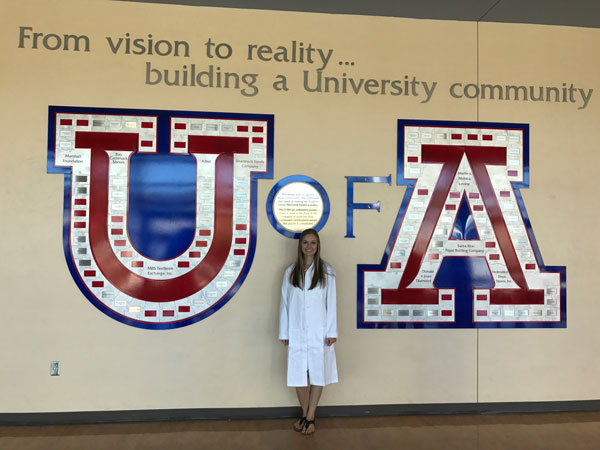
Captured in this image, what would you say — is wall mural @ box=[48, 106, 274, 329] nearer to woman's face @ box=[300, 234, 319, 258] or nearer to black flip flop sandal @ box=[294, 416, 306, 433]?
woman's face @ box=[300, 234, 319, 258]

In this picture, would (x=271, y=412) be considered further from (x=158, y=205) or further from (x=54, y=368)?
(x=158, y=205)

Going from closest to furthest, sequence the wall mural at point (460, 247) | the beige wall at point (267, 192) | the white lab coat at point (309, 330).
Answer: the white lab coat at point (309, 330) < the beige wall at point (267, 192) < the wall mural at point (460, 247)

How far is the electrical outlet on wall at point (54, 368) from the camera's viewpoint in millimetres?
3145

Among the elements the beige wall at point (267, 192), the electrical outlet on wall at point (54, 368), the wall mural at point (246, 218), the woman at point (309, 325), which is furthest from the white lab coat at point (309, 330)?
the electrical outlet on wall at point (54, 368)

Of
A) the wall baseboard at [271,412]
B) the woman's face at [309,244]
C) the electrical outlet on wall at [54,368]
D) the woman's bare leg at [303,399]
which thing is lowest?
the wall baseboard at [271,412]

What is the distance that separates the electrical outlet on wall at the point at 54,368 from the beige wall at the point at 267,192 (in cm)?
5

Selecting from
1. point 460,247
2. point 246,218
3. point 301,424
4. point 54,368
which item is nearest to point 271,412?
point 301,424

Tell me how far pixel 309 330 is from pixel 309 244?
61cm

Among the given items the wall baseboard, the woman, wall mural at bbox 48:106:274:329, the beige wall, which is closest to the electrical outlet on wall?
the beige wall

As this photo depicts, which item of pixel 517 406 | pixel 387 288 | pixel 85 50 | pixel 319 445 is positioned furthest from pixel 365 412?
pixel 85 50

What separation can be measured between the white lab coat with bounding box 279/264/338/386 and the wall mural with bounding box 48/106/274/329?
0.48 metres

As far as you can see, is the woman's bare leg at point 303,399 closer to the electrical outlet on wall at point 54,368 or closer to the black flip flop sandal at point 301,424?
the black flip flop sandal at point 301,424

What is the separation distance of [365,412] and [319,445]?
2.03 ft

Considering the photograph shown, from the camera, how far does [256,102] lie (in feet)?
11.0
